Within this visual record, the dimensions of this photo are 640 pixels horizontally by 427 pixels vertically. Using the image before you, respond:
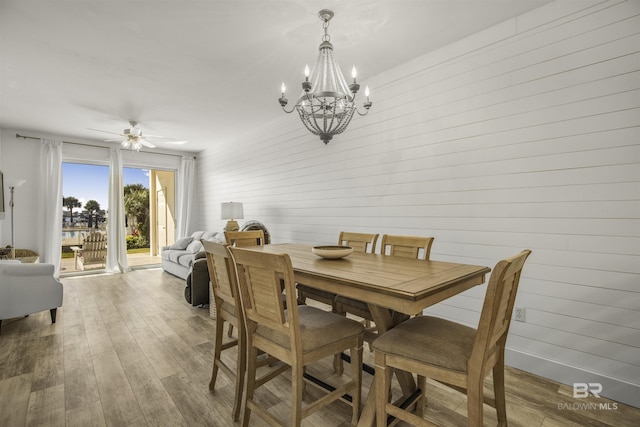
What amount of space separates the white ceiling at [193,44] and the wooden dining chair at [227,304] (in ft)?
6.01

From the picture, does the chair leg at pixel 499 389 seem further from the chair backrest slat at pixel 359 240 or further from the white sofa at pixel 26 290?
the white sofa at pixel 26 290

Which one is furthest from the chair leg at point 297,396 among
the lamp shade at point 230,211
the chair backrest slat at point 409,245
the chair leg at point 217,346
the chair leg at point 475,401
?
the lamp shade at point 230,211

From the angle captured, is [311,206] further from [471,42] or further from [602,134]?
[602,134]

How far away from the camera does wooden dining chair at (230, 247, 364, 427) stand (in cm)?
141

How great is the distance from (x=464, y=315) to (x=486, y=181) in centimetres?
121

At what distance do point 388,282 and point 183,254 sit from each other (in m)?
4.77

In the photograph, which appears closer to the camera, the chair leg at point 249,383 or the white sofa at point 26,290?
the chair leg at point 249,383

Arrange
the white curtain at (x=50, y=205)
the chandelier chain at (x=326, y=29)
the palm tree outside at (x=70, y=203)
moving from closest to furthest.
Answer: the chandelier chain at (x=326, y=29) → the white curtain at (x=50, y=205) → the palm tree outside at (x=70, y=203)

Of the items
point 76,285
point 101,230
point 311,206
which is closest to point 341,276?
point 311,206

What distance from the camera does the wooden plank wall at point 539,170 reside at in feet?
6.52

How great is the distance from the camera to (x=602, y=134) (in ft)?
6.72

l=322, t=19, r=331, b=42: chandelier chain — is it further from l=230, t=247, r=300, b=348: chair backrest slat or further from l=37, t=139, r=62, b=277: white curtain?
l=37, t=139, r=62, b=277: white curtain

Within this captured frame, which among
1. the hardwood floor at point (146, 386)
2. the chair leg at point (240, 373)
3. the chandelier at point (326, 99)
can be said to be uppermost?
the chandelier at point (326, 99)

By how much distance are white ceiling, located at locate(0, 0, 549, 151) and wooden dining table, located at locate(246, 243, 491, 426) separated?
1888 mm
